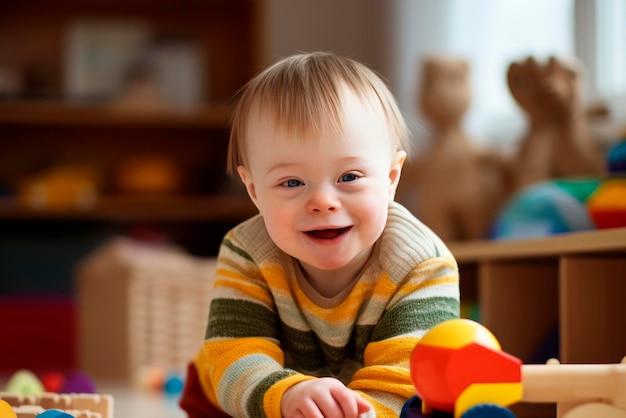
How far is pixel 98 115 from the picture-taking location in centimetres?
271

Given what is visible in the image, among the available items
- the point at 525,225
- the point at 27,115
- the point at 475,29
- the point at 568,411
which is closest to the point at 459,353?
the point at 568,411

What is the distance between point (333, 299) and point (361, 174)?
143mm

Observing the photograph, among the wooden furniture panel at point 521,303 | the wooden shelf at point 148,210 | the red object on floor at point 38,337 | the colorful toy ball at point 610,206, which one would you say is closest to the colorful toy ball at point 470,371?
the colorful toy ball at point 610,206

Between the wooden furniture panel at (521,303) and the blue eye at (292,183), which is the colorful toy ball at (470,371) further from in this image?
the wooden furniture panel at (521,303)

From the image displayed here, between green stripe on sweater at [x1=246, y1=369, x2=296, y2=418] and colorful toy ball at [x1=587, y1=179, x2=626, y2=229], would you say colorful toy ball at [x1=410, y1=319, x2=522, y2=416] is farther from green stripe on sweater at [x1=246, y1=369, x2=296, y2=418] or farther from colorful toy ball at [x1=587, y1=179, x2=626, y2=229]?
colorful toy ball at [x1=587, y1=179, x2=626, y2=229]

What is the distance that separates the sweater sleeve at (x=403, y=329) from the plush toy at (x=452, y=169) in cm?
105

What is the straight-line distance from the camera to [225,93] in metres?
2.98

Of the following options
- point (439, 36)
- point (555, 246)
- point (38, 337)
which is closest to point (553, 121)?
point (555, 246)

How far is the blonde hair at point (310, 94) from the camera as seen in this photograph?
792mm

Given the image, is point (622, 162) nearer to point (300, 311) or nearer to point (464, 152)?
point (300, 311)

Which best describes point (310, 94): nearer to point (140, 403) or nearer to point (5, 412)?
point (5, 412)

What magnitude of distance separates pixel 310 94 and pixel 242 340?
9.7 inches

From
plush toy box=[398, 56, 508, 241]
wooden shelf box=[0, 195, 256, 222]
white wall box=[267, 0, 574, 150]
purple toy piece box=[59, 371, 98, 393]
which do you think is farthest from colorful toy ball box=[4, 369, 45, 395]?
wooden shelf box=[0, 195, 256, 222]

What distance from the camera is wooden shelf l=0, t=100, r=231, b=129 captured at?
106 inches
